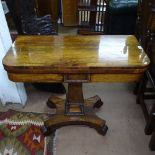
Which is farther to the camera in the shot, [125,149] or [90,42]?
[125,149]

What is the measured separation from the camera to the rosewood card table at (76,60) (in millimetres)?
1041

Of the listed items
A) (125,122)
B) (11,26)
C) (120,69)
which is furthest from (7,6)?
(125,122)

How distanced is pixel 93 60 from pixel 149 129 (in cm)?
81

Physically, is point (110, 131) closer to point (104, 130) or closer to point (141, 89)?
point (104, 130)

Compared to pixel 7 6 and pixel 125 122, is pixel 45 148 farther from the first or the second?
pixel 7 6

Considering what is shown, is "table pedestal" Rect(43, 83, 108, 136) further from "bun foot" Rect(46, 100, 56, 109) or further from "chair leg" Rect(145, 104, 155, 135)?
"chair leg" Rect(145, 104, 155, 135)

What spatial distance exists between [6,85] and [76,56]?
82 centimetres

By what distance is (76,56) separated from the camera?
3.67ft

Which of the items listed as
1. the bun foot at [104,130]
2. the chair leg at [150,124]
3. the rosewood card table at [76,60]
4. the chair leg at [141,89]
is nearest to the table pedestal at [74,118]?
the bun foot at [104,130]

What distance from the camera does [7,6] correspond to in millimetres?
1748

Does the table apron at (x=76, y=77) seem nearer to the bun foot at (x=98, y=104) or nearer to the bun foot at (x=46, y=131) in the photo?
the bun foot at (x=46, y=131)

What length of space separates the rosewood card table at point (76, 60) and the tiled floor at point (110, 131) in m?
0.42

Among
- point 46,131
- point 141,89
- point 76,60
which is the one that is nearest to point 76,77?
point 76,60

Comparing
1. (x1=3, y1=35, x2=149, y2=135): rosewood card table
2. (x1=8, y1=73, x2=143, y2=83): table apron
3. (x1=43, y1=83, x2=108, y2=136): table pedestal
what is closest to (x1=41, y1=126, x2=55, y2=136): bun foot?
(x1=43, y1=83, x2=108, y2=136): table pedestal
